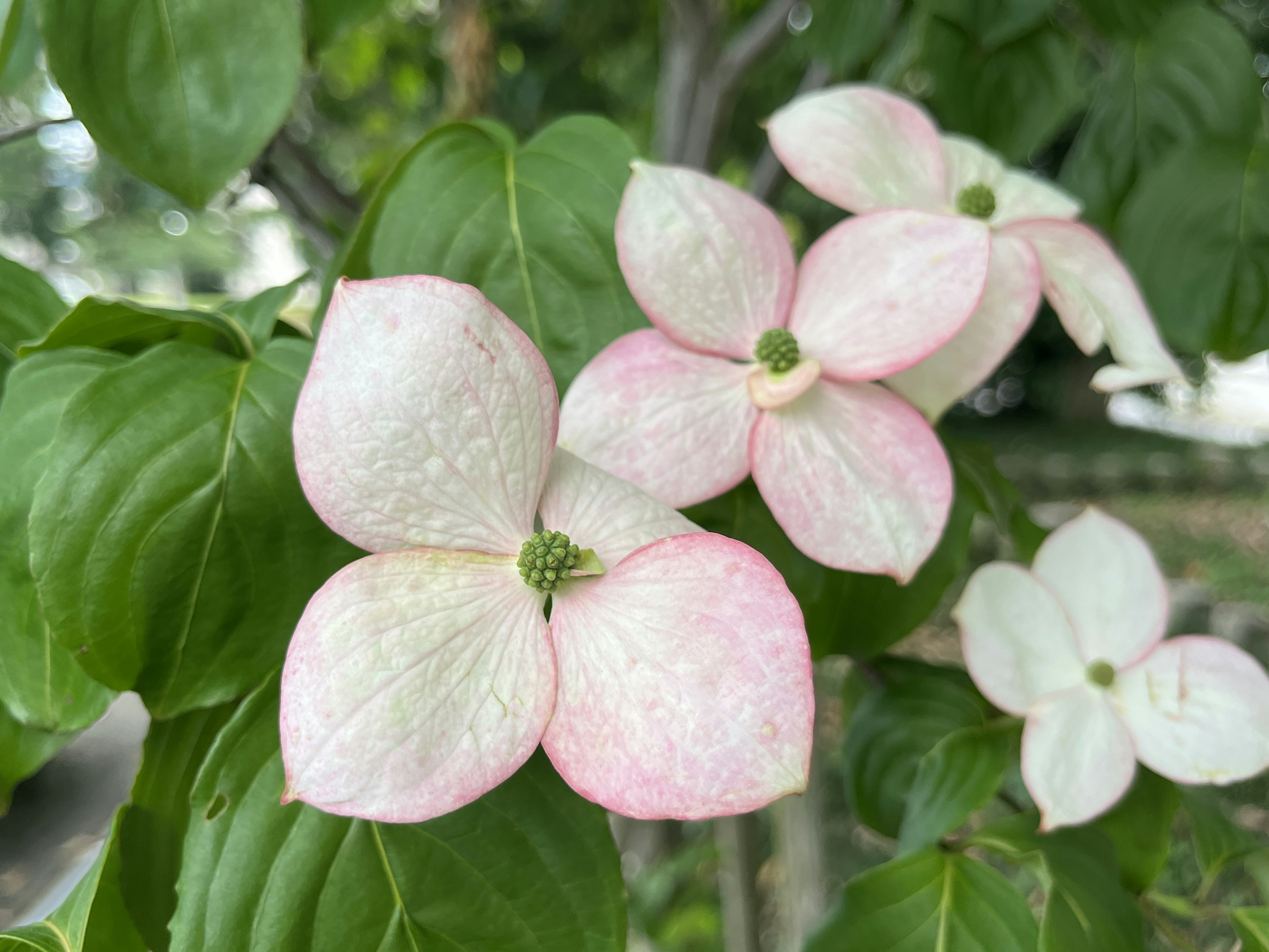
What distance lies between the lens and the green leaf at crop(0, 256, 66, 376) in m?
0.32

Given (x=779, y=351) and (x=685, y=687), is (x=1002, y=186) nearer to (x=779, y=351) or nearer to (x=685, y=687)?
(x=779, y=351)

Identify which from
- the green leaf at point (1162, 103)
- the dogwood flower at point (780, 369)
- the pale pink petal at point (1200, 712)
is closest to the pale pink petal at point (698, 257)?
the dogwood flower at point (780, 369)

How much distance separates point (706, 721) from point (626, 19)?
1.59m

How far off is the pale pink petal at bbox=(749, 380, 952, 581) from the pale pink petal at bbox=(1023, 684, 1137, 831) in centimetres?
13

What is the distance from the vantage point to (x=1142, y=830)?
0.36 m

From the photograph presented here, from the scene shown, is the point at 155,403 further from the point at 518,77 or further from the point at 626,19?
the point at 518,77

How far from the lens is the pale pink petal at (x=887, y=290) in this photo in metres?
0.23

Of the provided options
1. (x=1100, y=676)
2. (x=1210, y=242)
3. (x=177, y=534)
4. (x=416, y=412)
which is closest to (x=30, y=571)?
(x=177, y=534)

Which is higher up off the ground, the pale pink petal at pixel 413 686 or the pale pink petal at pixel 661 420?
the pale pink petal at pixel 661 420

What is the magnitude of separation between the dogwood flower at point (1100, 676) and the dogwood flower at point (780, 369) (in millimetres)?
120

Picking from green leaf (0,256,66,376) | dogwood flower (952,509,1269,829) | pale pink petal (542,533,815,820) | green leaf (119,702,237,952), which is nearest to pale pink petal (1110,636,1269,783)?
dogwood flower (952,509,1269,829)

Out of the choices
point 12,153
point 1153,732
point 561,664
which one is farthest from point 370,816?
point 12,153

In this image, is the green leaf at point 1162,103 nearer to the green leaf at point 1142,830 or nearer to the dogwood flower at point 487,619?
the green leaf at point 1142,830

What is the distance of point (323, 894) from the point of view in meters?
0.22
